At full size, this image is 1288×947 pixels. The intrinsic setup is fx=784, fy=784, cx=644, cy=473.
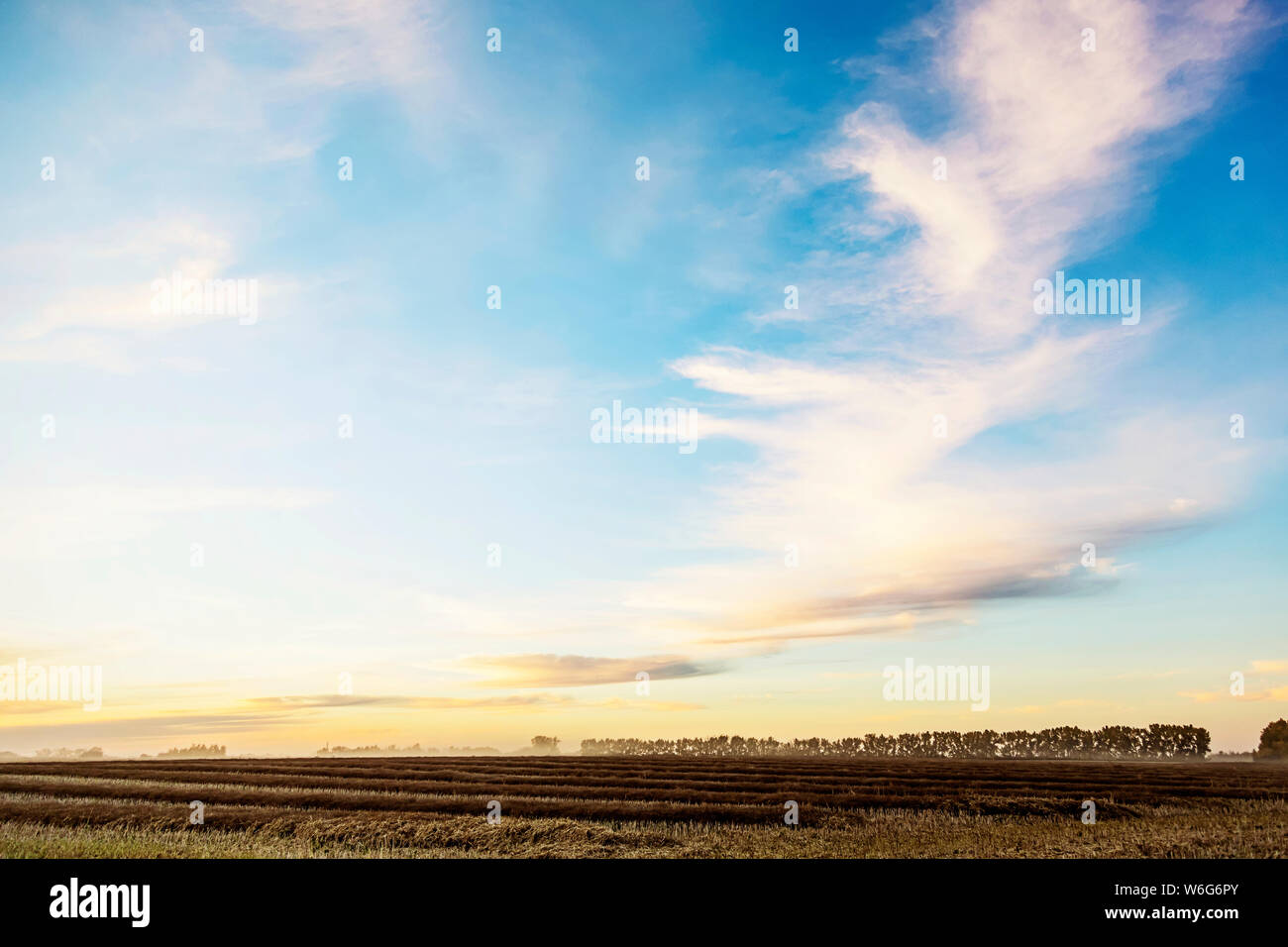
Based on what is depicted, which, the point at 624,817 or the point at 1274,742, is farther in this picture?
the point at 1274,742

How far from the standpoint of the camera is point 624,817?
99.8ft

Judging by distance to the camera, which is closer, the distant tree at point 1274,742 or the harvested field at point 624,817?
the harvested field at point 624,817

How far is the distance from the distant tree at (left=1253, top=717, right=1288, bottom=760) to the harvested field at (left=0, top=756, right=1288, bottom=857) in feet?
560

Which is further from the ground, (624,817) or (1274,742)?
(624,817)

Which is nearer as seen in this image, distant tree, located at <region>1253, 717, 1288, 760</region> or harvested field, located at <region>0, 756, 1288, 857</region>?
harvested field, located at <region>0, 756, 1288, 857</region>

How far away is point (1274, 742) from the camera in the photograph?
182625 millimetres

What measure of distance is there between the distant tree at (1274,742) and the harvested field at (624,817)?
17063cm

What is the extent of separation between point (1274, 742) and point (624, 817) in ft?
714

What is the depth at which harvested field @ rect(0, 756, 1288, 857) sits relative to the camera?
2116cm

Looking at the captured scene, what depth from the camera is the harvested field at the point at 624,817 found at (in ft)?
69.4

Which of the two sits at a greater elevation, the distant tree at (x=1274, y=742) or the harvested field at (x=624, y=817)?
the harvested field at (x=624, y=817)
